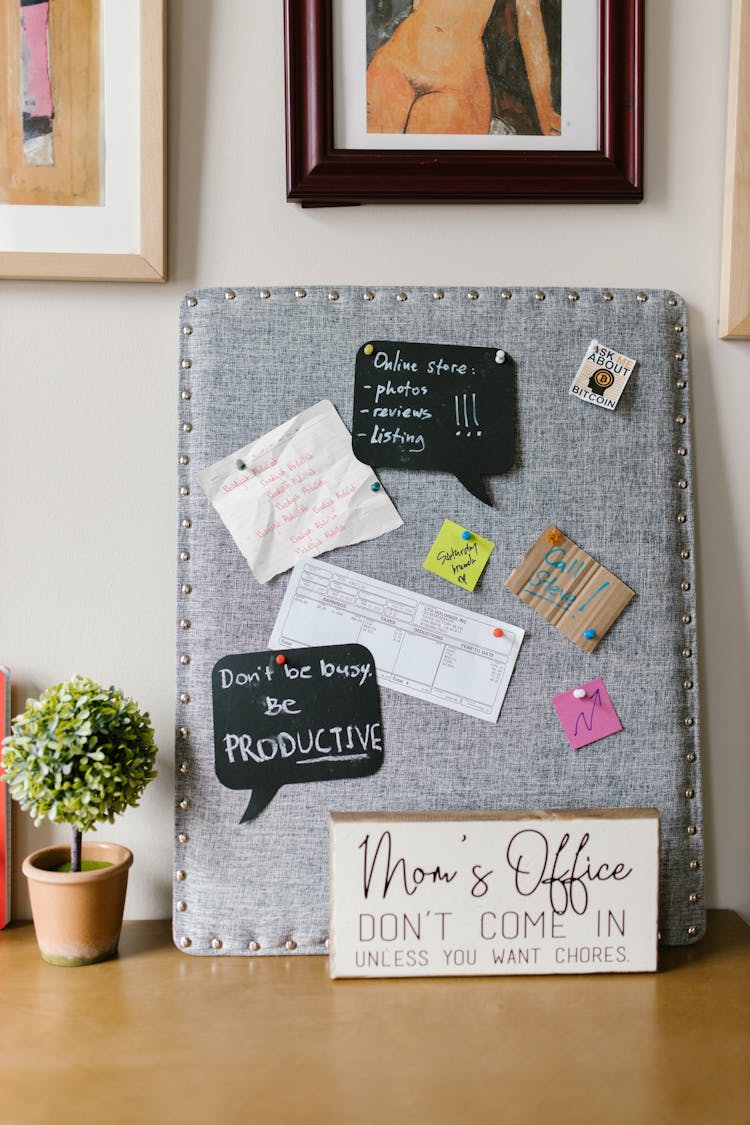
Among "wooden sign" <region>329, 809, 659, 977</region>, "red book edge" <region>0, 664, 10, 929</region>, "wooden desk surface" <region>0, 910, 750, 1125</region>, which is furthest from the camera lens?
"red book edge" <region>0, 664, 10, 929</region>

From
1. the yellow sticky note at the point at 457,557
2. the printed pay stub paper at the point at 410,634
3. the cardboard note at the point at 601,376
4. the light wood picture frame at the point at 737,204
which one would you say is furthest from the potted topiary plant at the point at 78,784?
the light wood picture frame at the point at 737,204

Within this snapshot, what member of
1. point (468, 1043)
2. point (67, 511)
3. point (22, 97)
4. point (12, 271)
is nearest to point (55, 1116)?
point (468, 1043)

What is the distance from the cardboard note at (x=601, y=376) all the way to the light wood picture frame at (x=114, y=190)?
454 millimetres

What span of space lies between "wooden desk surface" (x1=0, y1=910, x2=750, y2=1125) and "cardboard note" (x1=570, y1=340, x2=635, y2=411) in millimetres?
576

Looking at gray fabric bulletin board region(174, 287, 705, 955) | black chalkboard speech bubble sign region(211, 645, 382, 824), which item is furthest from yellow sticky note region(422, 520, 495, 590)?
black chalkboard speech bubble sign region(211, 645, 382, 824)

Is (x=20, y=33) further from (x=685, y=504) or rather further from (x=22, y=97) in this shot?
(x=685, y=504)

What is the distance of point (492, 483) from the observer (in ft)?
3.22

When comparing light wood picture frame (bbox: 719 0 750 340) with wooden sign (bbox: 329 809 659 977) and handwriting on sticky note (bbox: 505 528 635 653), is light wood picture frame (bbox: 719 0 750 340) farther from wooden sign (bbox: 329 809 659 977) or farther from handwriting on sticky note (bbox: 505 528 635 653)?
wooden sign (bbox: 329 809 659 977)

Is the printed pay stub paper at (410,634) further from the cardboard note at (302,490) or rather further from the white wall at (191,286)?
the white wall at (191,286)

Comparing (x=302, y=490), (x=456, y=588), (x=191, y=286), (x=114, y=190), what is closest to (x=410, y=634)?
(x=456, y=588)

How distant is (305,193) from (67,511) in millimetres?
423

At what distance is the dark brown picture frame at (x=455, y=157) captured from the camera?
0.97m

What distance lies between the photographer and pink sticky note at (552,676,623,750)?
3.19 feet

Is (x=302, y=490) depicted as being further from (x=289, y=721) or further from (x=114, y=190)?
(x=114, y=190)
